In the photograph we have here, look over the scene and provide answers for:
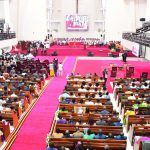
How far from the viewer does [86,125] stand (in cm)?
1091

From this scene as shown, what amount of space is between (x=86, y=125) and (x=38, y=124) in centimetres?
267

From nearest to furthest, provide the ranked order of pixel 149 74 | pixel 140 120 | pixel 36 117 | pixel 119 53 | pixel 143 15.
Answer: pixel 140 120 < pixel 36 117 < pixel 149 74 < pixel 119 53 < pixel 143 15

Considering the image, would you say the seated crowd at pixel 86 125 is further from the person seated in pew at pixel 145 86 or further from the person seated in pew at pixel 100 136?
the person seated in pew at pixel 145 86

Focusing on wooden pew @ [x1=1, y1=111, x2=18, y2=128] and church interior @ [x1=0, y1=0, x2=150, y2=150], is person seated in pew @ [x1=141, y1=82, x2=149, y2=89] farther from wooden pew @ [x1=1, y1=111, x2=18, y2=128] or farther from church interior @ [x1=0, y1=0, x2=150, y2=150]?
wooden pew @ [x1=1, y1=111, x2=18, y2=128]

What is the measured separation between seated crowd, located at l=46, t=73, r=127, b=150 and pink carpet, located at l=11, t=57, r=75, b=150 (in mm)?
537

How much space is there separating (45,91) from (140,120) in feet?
27.4

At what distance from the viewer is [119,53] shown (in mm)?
38188

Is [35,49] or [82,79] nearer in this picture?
[82,79]

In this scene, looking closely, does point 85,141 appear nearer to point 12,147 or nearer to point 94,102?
point 12,147

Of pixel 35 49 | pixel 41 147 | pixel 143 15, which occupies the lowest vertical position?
pixel 41 147

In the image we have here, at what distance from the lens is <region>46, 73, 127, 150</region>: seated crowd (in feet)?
31.3

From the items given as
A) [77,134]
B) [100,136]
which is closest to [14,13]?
[77,134]

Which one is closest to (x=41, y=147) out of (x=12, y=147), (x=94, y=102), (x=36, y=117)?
(x=12, y=147)

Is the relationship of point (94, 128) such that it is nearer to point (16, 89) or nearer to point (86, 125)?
point (86, 125)
